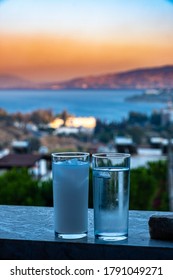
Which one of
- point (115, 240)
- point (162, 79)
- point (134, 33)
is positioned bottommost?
point (115, 240)

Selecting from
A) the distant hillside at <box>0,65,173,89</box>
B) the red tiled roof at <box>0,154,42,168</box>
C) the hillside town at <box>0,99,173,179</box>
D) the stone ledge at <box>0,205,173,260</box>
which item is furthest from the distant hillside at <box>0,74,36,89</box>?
the stone ledge at <box>0,205,173,260</box>

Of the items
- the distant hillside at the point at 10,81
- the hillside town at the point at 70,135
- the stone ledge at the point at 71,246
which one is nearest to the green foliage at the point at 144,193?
the hillside town at the point at 70,135

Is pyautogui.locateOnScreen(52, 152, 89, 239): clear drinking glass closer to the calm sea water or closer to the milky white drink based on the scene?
the milky white drink

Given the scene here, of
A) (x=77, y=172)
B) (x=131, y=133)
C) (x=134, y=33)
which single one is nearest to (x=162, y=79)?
(x=134, y=33)

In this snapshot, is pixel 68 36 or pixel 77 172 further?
pixel 68 36

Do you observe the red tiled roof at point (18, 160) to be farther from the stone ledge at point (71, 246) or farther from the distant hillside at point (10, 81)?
the stone ledge at point (71, 246)
